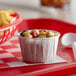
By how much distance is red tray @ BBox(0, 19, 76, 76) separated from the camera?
28.0 inches

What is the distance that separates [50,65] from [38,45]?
0.08 metres

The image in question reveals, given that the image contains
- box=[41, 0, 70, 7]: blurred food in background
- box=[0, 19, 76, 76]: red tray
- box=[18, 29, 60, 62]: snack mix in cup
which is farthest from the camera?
box=[41, 0, 70, 7]: blurred food in background

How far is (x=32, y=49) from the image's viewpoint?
2.93ft

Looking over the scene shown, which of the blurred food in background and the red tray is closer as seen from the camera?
the red tray

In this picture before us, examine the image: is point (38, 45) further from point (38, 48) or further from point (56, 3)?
point (56, 3)

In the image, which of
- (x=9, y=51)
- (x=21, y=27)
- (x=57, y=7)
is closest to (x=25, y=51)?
(x=9, y=51)

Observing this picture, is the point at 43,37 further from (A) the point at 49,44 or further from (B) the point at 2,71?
(B) the point at 2,71

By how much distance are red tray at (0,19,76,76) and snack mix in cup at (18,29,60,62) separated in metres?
0.05

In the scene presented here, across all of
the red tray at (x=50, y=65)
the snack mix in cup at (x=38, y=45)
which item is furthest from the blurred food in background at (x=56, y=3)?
the snack mix in cup at (x=38, y=45)

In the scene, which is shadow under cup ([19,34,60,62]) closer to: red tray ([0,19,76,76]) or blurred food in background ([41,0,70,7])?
red tray ([0,19,76,76])

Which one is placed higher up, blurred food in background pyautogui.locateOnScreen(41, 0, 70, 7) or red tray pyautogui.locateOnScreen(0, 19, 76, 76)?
red tray pyautogui.locateOnScreen(0, 19, 76, 76)

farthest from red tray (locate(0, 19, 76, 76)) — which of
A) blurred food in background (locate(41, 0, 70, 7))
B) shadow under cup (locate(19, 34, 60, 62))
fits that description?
blurred food in background (locate(41, 0, 70, 7))

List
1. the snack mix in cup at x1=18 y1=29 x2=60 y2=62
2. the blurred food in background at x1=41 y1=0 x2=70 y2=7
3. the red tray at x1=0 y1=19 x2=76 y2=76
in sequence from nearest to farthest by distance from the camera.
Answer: the red tray at x1=0 y1=19 x2=76 y2=76 < the snack mix in cup at x1=18 y1=29 x2=60 y2=62 < the blurred food in background at x1=41 y1=0 x2=70 y2=7

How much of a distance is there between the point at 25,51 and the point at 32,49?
3 centimetres
